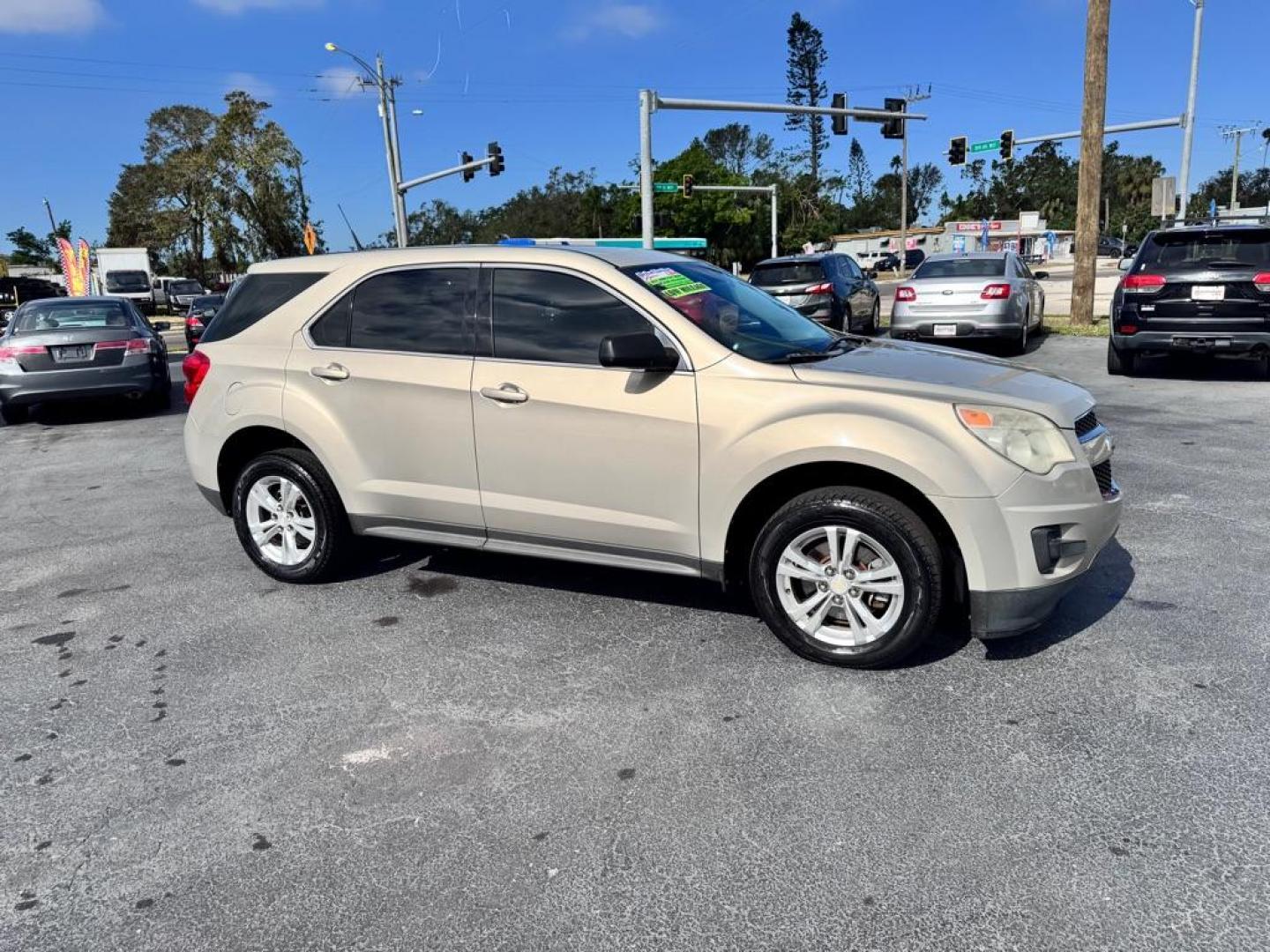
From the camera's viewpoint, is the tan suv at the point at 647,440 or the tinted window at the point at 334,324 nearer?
the tan suv at the point at 647,440

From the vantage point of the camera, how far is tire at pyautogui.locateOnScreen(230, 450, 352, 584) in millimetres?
4855

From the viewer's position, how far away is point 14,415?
39.0ft

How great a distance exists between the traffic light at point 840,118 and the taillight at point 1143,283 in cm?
1460

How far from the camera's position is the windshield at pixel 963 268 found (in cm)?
1364

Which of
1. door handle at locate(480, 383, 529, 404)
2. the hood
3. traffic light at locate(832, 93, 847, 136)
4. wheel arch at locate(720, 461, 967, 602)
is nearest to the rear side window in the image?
door handle at locate(480, 383, 529, 404)

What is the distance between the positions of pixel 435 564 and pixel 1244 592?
4.20 meters

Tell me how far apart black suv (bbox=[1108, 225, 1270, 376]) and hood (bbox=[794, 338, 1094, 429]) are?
7.29 metres

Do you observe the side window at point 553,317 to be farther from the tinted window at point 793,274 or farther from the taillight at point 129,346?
the tinted window at point 793,274

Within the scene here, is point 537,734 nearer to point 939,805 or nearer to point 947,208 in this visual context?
point 939,805

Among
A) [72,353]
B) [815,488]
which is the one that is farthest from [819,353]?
[72,353]

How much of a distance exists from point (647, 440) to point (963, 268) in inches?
450

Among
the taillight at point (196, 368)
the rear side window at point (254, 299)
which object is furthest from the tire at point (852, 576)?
the taillight at point (196, 368)

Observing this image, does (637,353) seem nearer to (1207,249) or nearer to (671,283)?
(671,283)

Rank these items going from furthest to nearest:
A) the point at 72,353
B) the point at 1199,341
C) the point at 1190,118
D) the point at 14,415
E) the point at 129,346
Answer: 1. the point at 1190,118
2. the point at 14,415
3. the point at 129,346
4. the point at 72,353
5. the point at 1199,341
